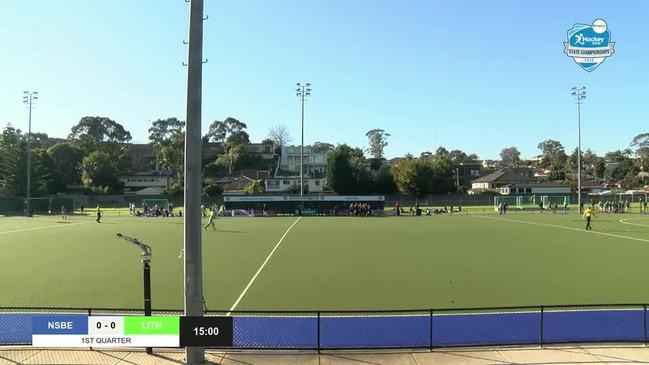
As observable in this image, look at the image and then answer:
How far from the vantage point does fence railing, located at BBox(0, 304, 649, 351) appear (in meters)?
9.55

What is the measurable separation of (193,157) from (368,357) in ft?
14.6

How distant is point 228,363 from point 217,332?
0.62 m

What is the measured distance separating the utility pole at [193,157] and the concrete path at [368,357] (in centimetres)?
78

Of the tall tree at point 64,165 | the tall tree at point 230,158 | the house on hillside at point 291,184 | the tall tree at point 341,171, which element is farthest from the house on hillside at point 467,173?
the tall tree at point 64,165

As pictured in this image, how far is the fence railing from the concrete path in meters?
0.31

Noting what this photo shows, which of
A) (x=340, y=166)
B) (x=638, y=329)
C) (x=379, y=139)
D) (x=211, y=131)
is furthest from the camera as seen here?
(x=379, y=139)

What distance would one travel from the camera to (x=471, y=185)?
13488 cm

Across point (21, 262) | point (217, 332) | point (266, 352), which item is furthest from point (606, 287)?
point (21, 262)

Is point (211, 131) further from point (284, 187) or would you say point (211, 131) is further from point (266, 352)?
point (266, 352)

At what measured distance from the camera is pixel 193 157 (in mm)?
8594

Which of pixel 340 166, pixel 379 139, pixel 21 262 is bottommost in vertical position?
pixel 21 262
